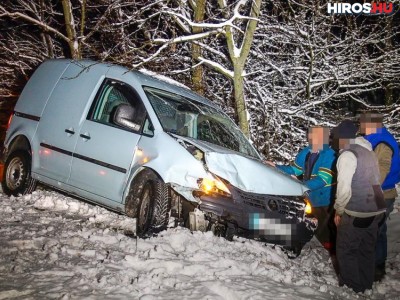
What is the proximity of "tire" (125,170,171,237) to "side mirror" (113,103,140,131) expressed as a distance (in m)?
0.60

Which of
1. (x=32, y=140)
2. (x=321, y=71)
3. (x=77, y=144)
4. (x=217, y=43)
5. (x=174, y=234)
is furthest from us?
(x=217, y=43)

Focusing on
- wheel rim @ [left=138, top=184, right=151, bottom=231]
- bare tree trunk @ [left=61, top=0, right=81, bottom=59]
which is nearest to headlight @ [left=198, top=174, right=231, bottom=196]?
wheel rim @ [left=138, top=184, right=151, bottom=231]

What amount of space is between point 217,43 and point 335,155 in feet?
17.9

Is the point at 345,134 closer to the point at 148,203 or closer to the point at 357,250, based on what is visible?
the point at 357,250

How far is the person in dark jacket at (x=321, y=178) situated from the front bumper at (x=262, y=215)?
2.49 ft

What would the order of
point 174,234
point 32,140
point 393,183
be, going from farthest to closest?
point 32,140 → point 393,183 → point 174,234

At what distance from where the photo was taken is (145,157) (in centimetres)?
449

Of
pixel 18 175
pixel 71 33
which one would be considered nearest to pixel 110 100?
pixel 18 175

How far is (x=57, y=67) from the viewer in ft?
19.9

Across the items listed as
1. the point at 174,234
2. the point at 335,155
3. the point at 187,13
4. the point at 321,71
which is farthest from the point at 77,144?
the point at 321,71

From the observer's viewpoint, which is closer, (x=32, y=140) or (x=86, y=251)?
(x=86, y=251)

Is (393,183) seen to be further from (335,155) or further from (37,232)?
(37,232)

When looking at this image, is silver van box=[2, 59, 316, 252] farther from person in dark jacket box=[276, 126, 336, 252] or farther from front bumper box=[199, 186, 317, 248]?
person in dark jacket box=[276, 126, 336, 252]

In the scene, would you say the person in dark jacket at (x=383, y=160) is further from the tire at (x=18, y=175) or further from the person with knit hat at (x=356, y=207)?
the tire at (x=18, y=175)
